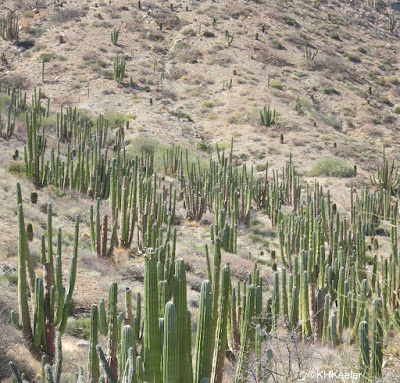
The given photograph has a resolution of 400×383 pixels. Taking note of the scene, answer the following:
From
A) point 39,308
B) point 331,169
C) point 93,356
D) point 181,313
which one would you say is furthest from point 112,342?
point 331,169

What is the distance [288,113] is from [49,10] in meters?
22.5

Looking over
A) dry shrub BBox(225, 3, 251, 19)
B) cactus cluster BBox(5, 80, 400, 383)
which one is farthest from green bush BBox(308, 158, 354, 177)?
dry shrub BBox(225, 3, 251, 19)

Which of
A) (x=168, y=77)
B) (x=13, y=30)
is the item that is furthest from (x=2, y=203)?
(x=13, y=30)

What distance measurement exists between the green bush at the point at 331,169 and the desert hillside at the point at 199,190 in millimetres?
90

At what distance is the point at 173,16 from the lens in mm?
44312

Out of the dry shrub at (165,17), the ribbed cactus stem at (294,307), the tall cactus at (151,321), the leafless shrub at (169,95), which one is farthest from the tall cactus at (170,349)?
the dry shrub at (165,17)

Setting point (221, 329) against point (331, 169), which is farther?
point (331, 169)

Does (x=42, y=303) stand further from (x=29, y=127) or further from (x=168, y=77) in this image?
(x=168, y=77)

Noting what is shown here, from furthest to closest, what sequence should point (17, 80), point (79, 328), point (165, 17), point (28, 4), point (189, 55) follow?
point (28, 4), point (165, 17), point (189, 55), point (17, 80), point (79, 328)

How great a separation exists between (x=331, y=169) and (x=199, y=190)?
924 cm

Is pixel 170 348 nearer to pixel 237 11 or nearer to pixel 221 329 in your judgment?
pixel 221 329

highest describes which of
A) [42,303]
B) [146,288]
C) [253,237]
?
[146,288]

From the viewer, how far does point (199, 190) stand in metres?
18.2

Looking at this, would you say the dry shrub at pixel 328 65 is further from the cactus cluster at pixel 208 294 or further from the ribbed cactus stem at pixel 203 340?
the ribbed cactus stem at pixel 203 340
